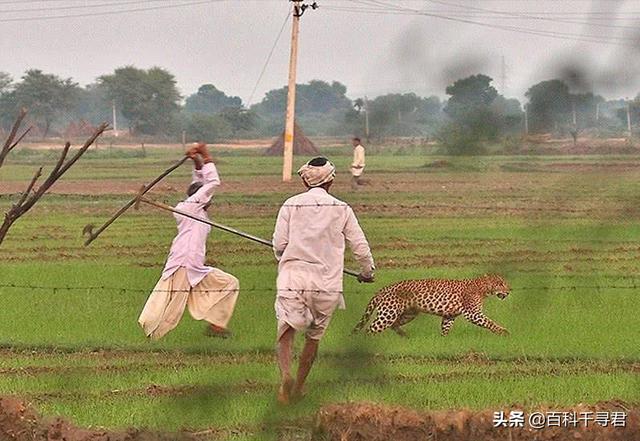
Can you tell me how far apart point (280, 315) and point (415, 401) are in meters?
0.84

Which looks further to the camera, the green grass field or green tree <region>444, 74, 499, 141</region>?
the green grass field

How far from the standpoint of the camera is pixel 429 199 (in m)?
21.2

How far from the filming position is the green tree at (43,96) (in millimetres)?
18234

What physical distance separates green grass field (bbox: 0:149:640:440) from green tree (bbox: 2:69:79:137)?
73.9 inches

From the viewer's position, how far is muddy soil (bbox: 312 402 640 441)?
585 centimetres

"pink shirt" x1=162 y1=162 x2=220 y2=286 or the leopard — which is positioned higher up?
"pink shirt" x1=162 y1=162 x2=220 y2=286

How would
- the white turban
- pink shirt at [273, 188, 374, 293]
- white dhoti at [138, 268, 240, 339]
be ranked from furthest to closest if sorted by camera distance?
white dhoti at [138, 268, 240, 339]
the white turban
pink shirt at [273, 188, 374, 293]

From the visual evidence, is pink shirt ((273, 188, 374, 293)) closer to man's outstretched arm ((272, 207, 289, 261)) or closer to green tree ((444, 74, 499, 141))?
man's outstretched arm ((272, 207, 289, 261))

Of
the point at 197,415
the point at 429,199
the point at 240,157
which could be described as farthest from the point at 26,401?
the point at 240,157

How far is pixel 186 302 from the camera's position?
870cm

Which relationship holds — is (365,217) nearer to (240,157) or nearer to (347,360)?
(240,157)

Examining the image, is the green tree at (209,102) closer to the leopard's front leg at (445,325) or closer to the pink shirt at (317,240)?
the leopard's front leg at (445,325)

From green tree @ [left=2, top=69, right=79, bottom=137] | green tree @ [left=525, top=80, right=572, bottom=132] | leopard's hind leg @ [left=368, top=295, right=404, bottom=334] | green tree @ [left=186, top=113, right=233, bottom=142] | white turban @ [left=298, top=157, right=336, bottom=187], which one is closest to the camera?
green tree @ [left=525, top=80, right=572, bottom=132]

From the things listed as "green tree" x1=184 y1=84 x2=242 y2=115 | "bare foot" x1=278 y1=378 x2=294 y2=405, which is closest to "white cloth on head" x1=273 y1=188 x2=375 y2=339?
"bare foot" x1=278 y1=378 x2=294 y2=405
